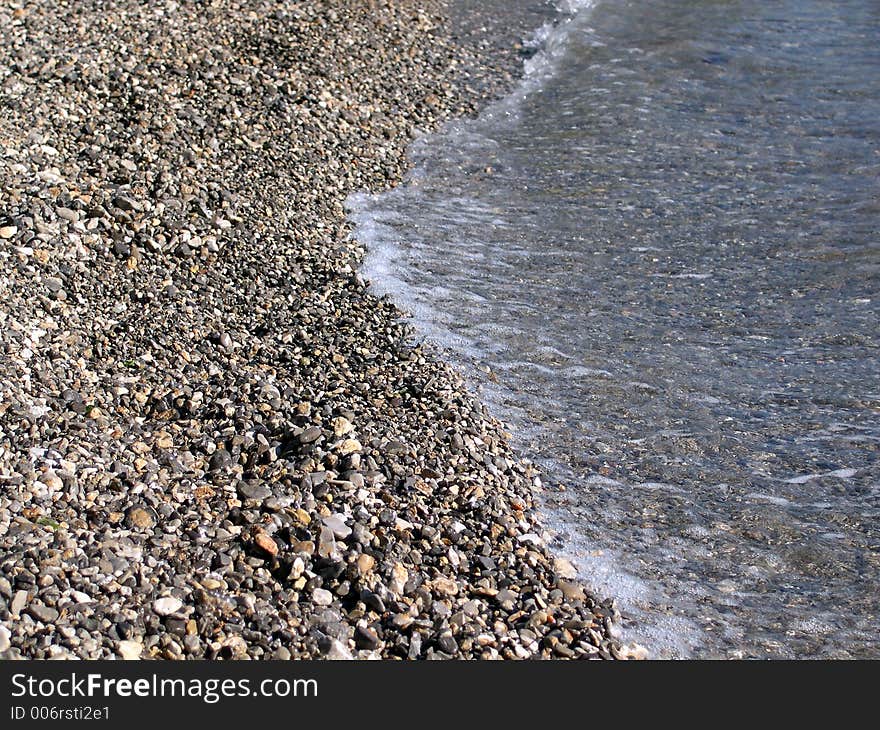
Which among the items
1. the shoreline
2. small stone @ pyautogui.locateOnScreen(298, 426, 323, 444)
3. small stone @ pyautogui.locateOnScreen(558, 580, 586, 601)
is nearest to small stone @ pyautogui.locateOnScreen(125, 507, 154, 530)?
the shoreline

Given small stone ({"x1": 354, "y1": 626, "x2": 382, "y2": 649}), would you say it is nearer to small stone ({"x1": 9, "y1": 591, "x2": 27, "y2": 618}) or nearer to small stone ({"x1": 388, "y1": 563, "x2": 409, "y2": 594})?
small stone ({"x1": 388, "y1": 563, "x2": 409, "y2": 594})

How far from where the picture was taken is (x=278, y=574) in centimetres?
457

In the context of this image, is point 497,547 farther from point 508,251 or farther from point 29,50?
point 29,50

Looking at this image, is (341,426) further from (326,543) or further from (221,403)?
(326,543)

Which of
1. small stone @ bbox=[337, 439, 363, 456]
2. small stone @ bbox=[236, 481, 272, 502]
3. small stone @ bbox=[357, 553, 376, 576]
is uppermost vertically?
small stone @ bbox=[337, 439, 363, 456]

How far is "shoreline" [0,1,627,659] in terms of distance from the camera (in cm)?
436

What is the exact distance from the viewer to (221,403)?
5730 mm

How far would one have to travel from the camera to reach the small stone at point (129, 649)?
399 centimetres

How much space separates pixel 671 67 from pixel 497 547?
8.52 m

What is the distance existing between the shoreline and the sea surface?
0.40m

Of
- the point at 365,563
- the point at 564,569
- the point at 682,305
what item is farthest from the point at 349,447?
the point at 682,305

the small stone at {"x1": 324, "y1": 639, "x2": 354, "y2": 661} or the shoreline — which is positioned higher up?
the shoreline

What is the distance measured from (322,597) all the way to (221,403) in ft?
5.37

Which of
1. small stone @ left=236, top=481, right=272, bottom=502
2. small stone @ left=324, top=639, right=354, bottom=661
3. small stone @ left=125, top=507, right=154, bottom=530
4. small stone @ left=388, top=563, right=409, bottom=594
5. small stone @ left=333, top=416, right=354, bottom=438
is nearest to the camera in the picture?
small stone @ left=324, top=639, right=354, bottom=661
